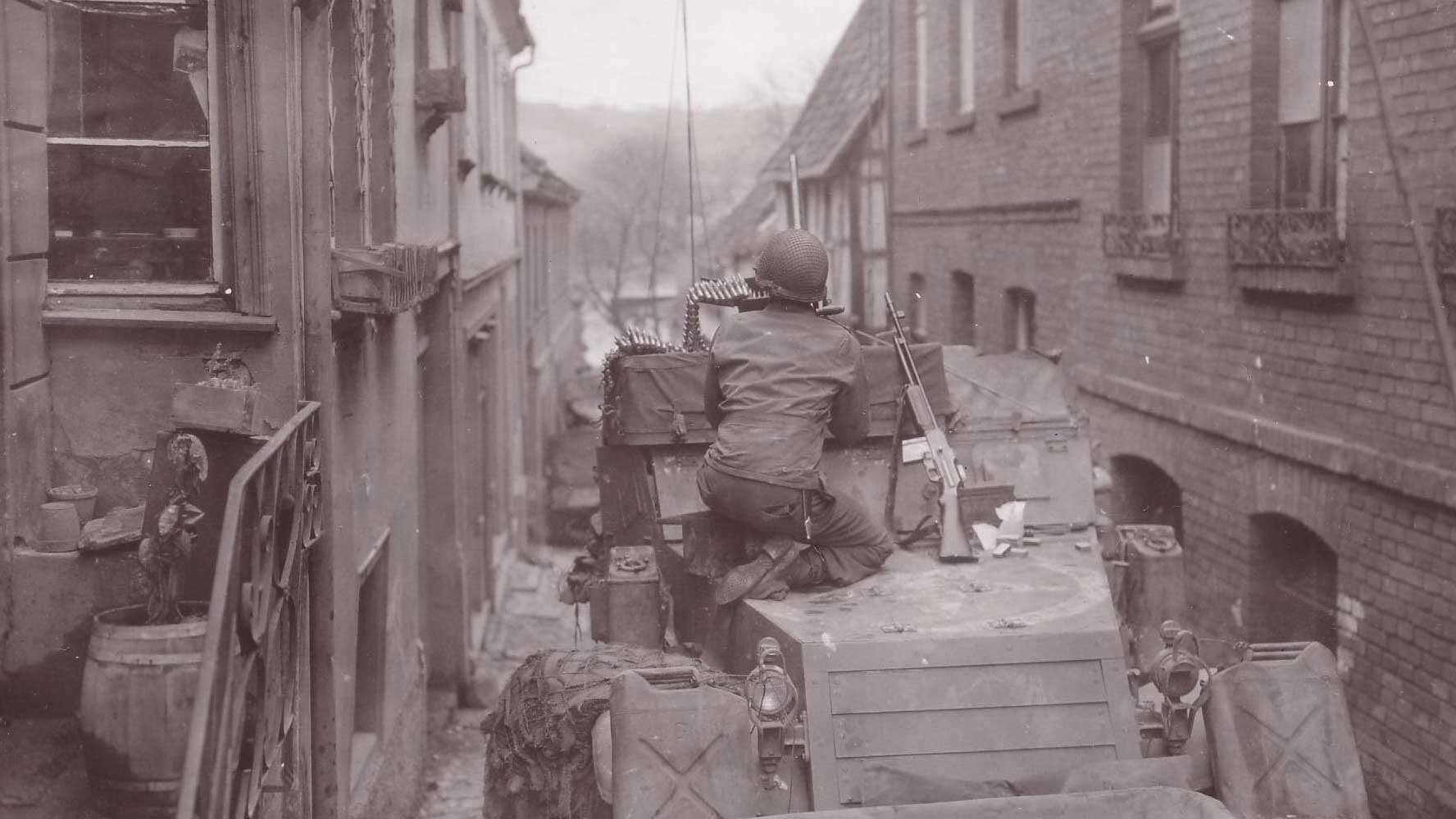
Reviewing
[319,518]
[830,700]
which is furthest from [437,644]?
[830,700]

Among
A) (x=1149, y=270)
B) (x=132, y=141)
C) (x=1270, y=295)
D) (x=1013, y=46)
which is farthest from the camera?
(x=1013, y=46)

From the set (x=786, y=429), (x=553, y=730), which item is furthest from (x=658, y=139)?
(x=786, y=429)

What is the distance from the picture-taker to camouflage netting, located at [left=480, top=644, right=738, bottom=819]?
252 inches

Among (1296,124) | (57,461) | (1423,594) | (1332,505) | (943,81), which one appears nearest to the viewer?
(57,461)

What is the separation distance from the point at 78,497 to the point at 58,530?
142 millimetres

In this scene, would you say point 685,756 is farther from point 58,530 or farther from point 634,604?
point 58,530

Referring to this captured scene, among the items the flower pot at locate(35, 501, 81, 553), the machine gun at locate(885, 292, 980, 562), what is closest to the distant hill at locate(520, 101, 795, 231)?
the machine gun at locate(885, 292, 980, 562)

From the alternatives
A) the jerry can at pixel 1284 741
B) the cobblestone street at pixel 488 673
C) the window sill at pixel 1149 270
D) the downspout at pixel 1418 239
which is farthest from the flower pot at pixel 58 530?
the window sill at pixel 1149 270

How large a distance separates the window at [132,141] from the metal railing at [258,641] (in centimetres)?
89

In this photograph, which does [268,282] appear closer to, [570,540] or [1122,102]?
[1122,102]

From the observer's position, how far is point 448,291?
1224cm

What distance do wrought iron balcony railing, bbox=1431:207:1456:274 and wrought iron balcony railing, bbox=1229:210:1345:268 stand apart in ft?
3.29

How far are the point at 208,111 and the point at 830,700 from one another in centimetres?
315

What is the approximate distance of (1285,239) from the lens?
360 inches
